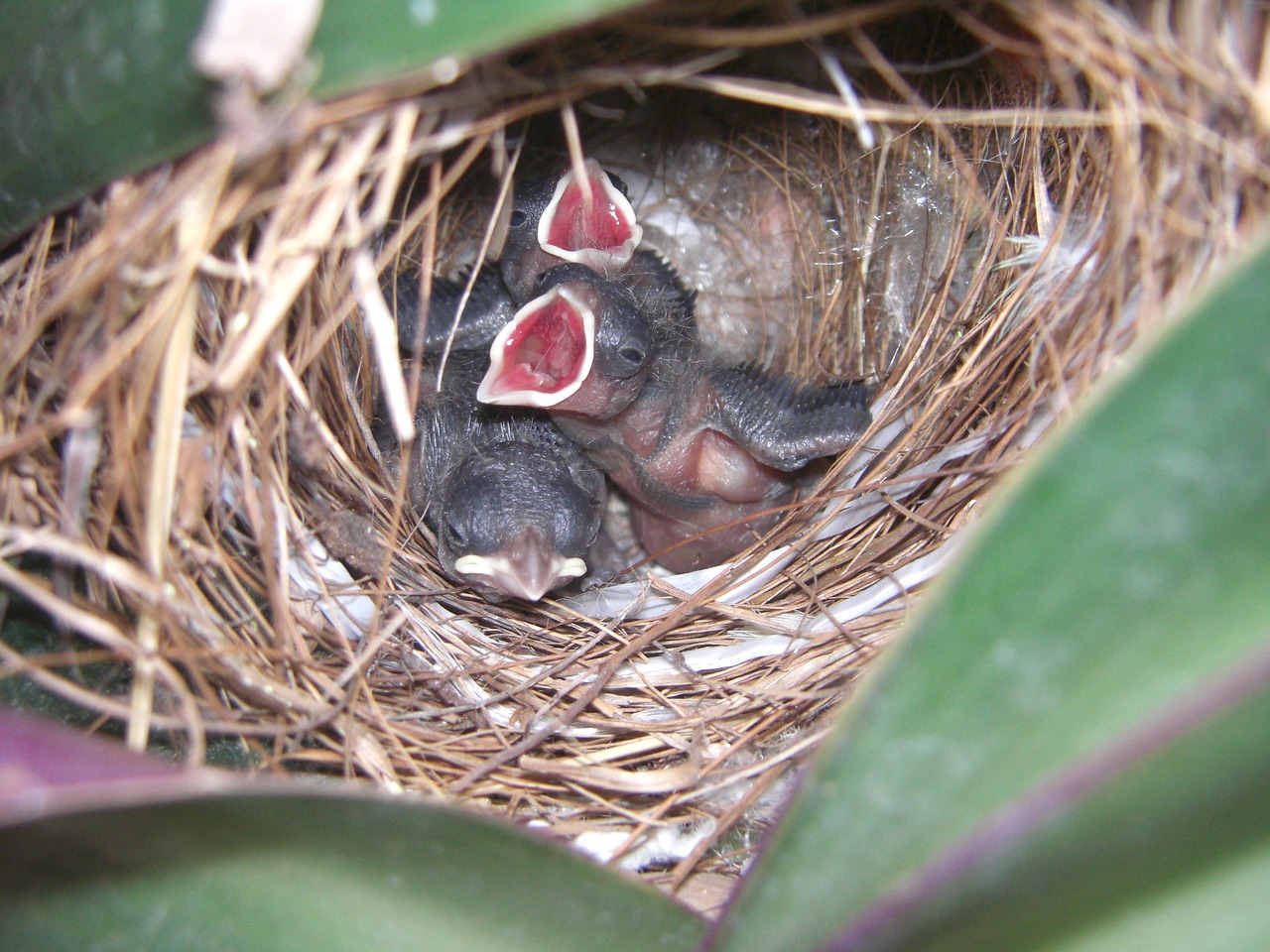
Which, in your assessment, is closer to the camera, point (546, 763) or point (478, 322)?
point (546, 763)

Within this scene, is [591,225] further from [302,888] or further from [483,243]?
[302,888]

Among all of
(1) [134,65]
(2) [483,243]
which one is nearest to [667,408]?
(2) [483,243]

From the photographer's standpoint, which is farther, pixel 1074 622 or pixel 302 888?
pixel 302 888

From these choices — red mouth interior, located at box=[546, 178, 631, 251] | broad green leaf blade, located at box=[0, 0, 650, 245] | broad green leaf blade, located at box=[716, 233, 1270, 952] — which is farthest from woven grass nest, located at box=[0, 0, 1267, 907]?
broad green leaf blade, located at box=[716, 233, 1270, 952]

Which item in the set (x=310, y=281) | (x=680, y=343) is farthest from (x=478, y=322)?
(x=310, y=281)

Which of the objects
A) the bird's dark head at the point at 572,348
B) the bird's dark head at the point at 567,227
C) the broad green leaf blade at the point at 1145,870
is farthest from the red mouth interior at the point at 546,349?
the broad green leaf blade at the point at 1145,870

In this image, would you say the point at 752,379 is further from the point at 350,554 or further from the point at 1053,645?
the point at 1053,645

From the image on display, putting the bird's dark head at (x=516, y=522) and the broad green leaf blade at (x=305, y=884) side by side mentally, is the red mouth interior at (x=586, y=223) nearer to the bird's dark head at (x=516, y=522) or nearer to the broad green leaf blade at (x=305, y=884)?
the bird's dark head at (x=516, y=522)

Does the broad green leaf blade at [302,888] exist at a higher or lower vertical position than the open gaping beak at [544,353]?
lower
